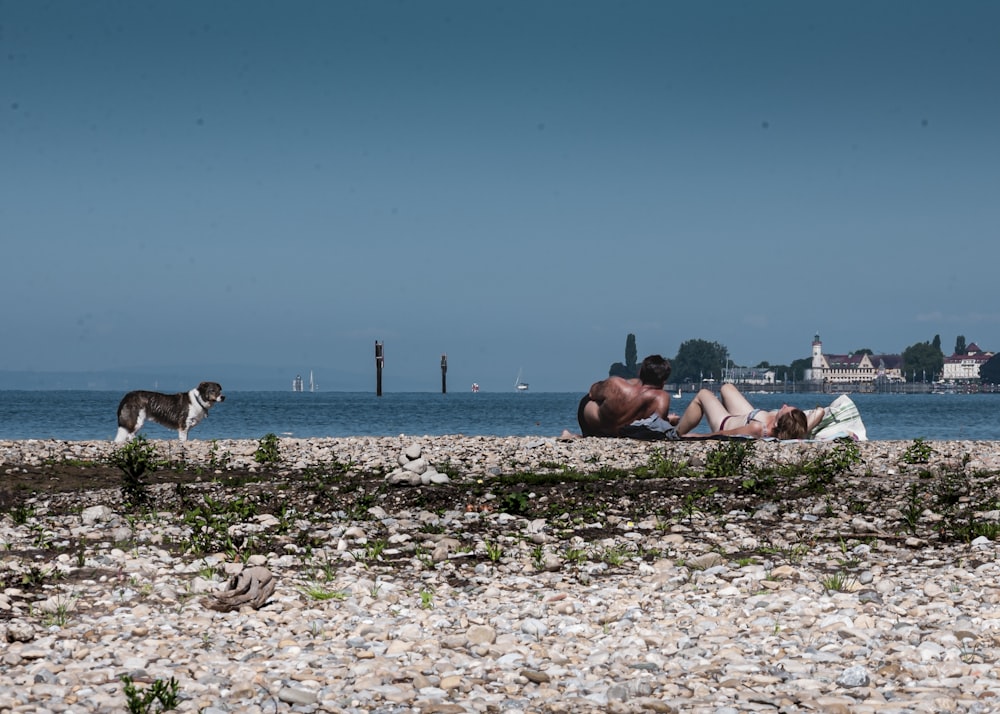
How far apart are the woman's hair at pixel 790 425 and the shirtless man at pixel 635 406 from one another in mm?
2061

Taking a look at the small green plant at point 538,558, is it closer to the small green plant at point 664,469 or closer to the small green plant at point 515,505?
the small green plant at point 515,505

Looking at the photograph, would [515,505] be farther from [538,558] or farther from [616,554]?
[538,558]

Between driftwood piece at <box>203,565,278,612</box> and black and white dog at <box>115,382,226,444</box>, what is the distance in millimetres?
14765

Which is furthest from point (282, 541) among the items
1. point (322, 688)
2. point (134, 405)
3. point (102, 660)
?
point (134, 405)

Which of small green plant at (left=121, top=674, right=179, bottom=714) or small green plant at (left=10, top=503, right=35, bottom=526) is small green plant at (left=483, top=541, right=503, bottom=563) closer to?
small green plant at (left=121, top=674, right=179, bottom=714)

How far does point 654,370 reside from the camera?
2139cm

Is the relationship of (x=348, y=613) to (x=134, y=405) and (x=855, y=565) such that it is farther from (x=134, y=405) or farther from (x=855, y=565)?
(x=134, y=405)

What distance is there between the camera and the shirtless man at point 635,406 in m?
21.1

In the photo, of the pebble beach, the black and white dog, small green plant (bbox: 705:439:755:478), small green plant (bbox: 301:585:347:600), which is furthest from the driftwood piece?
the black and white dog

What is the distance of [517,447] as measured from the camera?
18.5m

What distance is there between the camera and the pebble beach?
5.68 m

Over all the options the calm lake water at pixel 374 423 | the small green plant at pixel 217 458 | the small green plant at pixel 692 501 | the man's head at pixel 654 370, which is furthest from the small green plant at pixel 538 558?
the calm lake water at pixel 374 423

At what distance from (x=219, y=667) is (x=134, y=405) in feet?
56.0

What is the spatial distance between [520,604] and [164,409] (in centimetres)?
1625
